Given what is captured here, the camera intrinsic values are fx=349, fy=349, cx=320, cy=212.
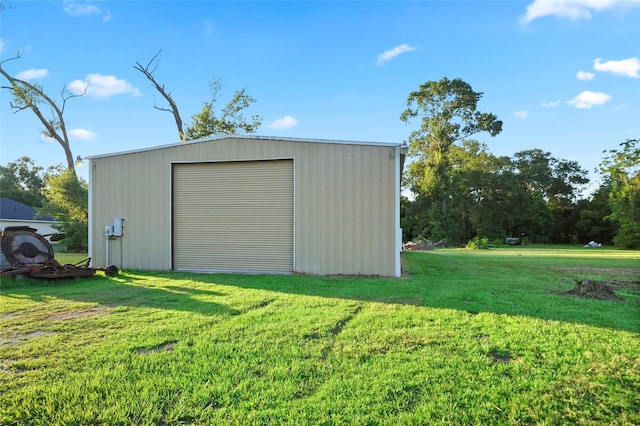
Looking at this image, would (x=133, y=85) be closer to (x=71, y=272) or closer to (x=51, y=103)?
(x=51, y=103)

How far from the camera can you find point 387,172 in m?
7.44

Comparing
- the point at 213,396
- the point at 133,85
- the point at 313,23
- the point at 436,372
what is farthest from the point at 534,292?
the point at 133,85

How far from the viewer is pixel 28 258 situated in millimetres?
7164

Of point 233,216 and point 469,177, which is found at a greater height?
point 469,177

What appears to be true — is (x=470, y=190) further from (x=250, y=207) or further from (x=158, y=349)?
(x=158, y=349)

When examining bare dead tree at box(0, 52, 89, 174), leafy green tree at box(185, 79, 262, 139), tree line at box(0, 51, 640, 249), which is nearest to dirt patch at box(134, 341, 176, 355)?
leafy green tree at box(185, 79, 262, 139)

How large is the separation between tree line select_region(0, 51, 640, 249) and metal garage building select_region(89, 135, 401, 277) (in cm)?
1399

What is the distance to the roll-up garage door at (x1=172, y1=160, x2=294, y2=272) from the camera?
816 centimetres

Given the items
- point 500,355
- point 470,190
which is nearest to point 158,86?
point 500,355

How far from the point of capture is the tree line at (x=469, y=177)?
71.7ft

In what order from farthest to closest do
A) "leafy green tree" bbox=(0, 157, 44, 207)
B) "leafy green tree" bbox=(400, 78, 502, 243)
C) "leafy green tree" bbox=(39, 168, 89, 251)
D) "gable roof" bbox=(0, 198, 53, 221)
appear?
"leafy green tree" bbox=(0, 157, 44, 207) < "leafy green tree" bbox=(400, 78, 502, 243) < "gable roof" bbox=(0, 198, 53, 221) < "leafy green tree" bbox=(39, 168, 89, 251)

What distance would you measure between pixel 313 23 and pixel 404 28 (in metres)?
2.61

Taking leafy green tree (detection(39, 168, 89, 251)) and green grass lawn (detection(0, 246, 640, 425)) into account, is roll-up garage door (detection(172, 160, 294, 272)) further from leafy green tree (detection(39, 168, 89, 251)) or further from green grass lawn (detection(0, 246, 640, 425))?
leafy green tree (detection(39, 168, 89, 251))

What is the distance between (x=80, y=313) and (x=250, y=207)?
446 cm
